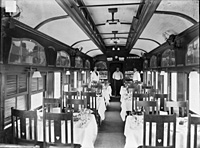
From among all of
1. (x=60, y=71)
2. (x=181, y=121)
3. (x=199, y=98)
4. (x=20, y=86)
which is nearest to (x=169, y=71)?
(x=181, y=121)

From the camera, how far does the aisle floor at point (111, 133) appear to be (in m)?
3.93

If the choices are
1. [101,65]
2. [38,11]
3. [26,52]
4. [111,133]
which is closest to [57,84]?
[26,52]

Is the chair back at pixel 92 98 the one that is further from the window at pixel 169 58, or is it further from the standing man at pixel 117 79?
the standing man at pixel 117 79

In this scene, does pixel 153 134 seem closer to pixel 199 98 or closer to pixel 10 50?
pixel 199 98

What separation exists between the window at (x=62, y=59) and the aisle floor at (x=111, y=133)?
7.50 feet

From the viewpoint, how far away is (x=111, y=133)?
4.64 m

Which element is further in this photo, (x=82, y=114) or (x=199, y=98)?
(x=82, y=114)

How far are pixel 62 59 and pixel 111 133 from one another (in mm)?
2800

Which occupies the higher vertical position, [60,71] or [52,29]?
[52,29]

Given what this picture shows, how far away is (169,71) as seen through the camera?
5.51 meters

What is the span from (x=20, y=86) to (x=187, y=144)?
113 inches

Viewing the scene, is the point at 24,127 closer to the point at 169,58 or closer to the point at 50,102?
the point at 50,102

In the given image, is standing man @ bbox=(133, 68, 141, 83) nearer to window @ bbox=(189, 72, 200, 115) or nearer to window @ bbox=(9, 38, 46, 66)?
window @ bbox=(9, 38, 46, 66)

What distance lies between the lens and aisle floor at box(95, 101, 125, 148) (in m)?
3.93
